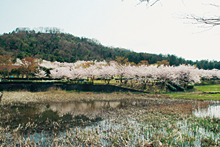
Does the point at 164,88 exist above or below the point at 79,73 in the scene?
below

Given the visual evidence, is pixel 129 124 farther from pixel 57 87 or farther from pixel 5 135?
pixel 57 87

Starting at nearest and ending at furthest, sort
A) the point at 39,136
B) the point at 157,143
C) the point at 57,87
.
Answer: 1. the point at 157,143
2. the point at 39,136
3. the point at 57,87

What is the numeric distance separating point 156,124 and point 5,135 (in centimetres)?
1087

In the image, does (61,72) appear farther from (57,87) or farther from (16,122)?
(16,122)

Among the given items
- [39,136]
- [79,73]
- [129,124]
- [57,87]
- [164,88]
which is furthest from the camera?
[79,73]

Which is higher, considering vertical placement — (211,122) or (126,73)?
(126,73)

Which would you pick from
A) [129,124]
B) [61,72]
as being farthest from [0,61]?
[129,124]

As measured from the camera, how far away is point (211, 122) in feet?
43.2

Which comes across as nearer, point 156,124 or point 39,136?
point 39,136

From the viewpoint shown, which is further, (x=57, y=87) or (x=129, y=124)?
(x=57, y=87)

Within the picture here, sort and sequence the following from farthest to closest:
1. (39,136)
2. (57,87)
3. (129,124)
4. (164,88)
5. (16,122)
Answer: (164,88) < (57,87) < (16,122) < (129,124) < (39,136)

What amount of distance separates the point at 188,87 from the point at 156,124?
3740 centimetres

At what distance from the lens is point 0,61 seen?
53.1 metres

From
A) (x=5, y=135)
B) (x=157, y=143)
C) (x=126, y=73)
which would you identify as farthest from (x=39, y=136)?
(x=126, y=73)
